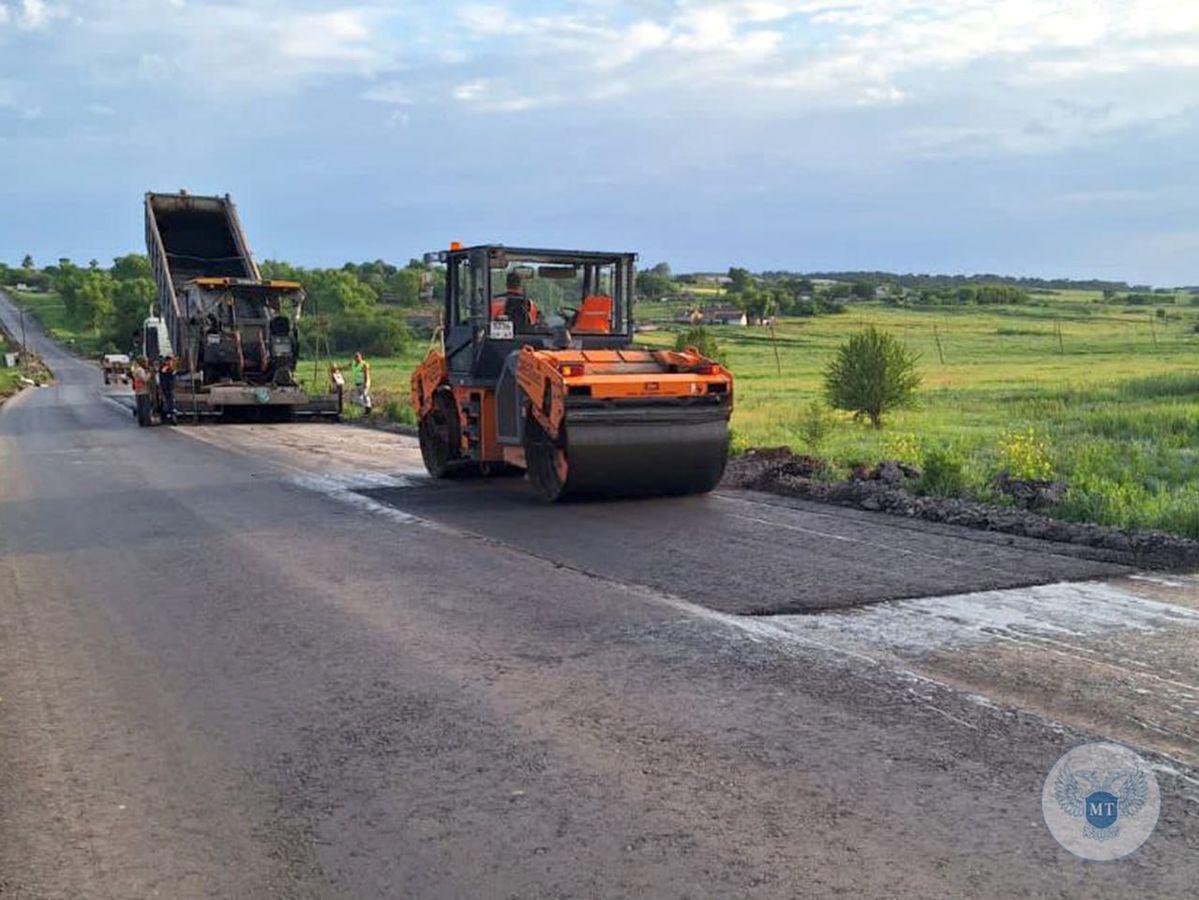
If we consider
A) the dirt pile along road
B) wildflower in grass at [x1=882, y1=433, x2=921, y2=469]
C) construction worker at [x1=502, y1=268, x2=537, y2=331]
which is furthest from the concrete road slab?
wildflower in grass at [x1=882, y1=433, x2=921, y2=469]

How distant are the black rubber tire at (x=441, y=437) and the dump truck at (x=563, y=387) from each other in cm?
2

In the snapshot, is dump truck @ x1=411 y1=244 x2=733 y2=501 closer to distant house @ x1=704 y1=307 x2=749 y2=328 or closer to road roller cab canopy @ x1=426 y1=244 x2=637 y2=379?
road roller cab canopy @ x1=426 y1=244 x2=637 y2=379

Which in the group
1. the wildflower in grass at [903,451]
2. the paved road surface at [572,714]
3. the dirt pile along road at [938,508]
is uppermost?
the wildflower in grass at [903,451]

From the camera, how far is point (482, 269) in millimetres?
12664

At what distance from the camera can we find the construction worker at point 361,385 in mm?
28531

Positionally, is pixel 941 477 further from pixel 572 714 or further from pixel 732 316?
pixel 732 316

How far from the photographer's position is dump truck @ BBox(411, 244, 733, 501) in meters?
11.1

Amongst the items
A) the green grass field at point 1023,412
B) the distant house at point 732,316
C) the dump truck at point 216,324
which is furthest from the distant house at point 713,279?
the dump truck at point 216,324

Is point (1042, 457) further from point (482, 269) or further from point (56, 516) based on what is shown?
point (56, 516)

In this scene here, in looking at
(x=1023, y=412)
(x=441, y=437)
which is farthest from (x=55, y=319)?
(x=441, y=437)

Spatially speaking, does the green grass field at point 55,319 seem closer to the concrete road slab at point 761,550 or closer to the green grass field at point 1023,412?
the green grass field at point 1023,412

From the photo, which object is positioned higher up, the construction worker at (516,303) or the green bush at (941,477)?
the construction worker at (516,303)

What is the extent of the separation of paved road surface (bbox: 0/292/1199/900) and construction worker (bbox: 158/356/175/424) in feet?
54.5

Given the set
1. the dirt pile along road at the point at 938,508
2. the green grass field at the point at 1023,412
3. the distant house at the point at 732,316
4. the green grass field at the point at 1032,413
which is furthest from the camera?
the distant house at the point at 732,316
